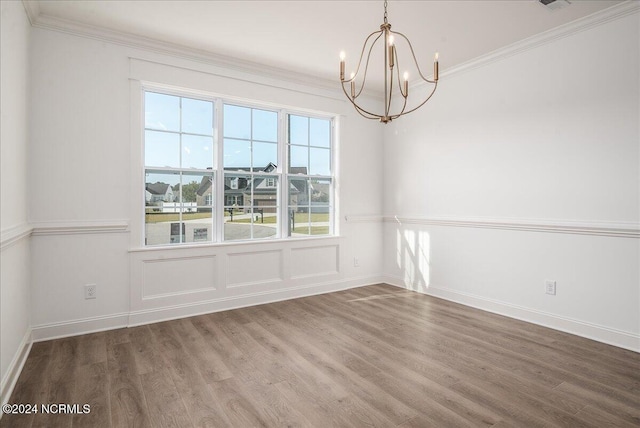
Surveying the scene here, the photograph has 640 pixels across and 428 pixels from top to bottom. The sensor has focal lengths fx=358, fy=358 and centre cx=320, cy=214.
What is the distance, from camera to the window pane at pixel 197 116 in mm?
3896

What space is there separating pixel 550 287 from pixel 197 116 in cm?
404

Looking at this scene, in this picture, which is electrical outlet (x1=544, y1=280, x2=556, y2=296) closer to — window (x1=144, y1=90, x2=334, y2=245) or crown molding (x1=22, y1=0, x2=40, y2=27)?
window (x1=144, y1=90, x2=334, y2=245)

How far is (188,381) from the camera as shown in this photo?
2439mm

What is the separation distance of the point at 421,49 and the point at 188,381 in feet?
12.2

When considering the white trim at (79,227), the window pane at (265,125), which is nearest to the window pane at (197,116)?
the window pane at (265,125)

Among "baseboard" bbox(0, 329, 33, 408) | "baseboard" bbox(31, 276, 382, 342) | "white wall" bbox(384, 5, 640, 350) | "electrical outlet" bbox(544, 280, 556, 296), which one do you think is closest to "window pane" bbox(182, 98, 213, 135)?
"baseboard" bbox(31, 276, 382, 342)

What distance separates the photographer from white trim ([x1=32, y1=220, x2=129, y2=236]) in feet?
10.2

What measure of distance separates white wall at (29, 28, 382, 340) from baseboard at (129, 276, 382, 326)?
12 millimetres

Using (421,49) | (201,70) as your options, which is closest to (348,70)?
(421,49)

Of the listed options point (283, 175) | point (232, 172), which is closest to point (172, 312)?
point (232, 172)

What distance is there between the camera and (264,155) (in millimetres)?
4402

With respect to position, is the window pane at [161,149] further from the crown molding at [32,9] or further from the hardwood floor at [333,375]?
the hardwood floor at [333,375]

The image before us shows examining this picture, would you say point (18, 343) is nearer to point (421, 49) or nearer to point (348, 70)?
point (348, 70)

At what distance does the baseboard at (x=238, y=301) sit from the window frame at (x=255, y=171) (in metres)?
0.64
